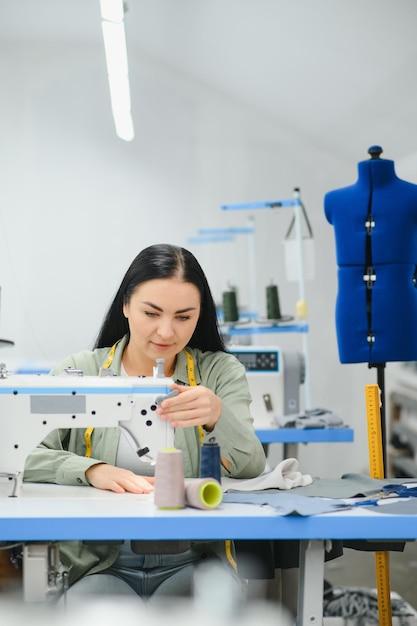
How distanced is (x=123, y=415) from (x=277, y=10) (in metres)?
3.45

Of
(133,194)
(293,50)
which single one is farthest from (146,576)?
(133,194)

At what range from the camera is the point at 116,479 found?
6.53 feet

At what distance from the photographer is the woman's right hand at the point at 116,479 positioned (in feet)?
6.44

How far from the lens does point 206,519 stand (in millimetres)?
1669

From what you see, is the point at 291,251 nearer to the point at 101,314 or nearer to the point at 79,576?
the point at 101,314

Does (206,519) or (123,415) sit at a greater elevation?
(123,415)

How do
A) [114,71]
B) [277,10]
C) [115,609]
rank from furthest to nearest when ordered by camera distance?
1. [277,10]
2. [114,71]
3. [115,609]

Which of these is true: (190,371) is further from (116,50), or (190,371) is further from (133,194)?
(133,194)

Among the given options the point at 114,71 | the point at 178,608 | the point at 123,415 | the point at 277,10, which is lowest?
the point at 178,608

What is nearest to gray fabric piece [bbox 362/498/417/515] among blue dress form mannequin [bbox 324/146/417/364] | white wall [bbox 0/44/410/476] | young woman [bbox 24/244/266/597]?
young woman [bbox 24/244/266/597]

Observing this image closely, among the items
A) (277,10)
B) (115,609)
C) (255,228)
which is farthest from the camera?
(255,228)

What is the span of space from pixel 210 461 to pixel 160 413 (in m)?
0.15

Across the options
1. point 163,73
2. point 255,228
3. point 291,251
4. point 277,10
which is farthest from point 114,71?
point 255,228

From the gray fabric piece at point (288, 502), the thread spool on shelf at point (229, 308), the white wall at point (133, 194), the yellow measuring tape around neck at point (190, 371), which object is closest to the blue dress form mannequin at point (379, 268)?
the yellow measuring tape around neck at point (190, 371)
